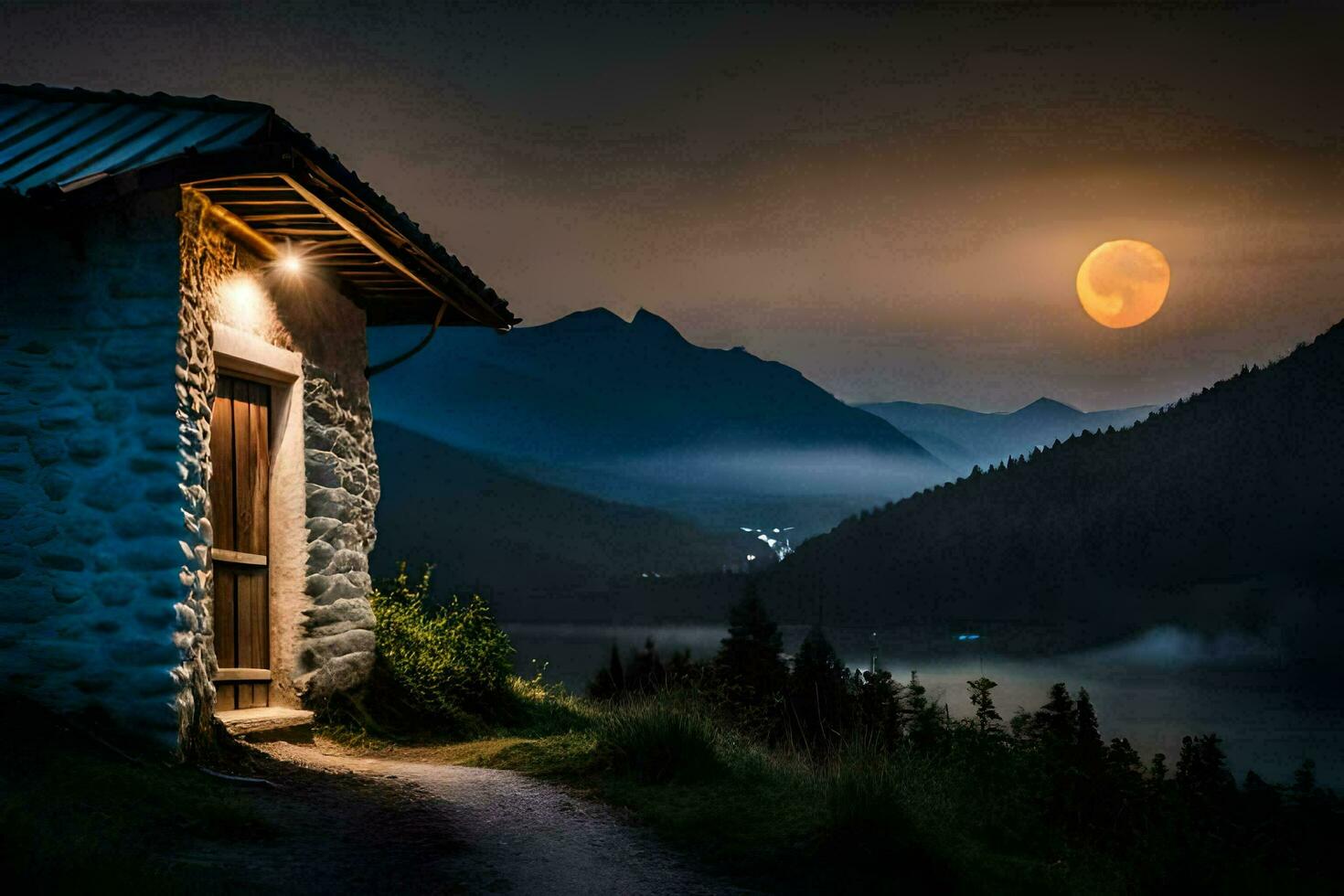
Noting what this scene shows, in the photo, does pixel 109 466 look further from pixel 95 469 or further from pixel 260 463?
pixel 260 463

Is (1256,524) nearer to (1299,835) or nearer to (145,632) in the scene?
(1299,835)

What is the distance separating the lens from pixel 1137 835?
8.32 metres

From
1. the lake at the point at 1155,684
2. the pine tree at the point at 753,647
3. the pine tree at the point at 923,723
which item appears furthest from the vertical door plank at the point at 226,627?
the lake at the point at 1155,684

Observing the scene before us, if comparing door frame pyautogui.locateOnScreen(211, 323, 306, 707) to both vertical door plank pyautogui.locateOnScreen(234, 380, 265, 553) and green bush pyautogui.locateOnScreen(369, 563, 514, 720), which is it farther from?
green bush pyautogui.locateOnScreen(369, 563, 514, 720)

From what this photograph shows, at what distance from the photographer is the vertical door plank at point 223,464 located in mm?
8906

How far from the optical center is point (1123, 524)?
7062 inches

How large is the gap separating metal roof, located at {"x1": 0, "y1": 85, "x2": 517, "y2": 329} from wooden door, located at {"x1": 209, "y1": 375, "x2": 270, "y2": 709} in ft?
4.39

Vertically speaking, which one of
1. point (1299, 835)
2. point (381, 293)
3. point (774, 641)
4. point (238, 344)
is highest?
point (381, 293)

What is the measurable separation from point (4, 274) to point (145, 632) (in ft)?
8.17

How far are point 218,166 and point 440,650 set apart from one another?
6228 millimetres

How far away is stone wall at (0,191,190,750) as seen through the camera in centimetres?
734

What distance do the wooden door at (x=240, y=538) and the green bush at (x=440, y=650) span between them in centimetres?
197

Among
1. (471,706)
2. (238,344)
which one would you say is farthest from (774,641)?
(238,344)

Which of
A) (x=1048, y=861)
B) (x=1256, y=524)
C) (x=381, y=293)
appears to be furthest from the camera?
(x=1256, y=524)
